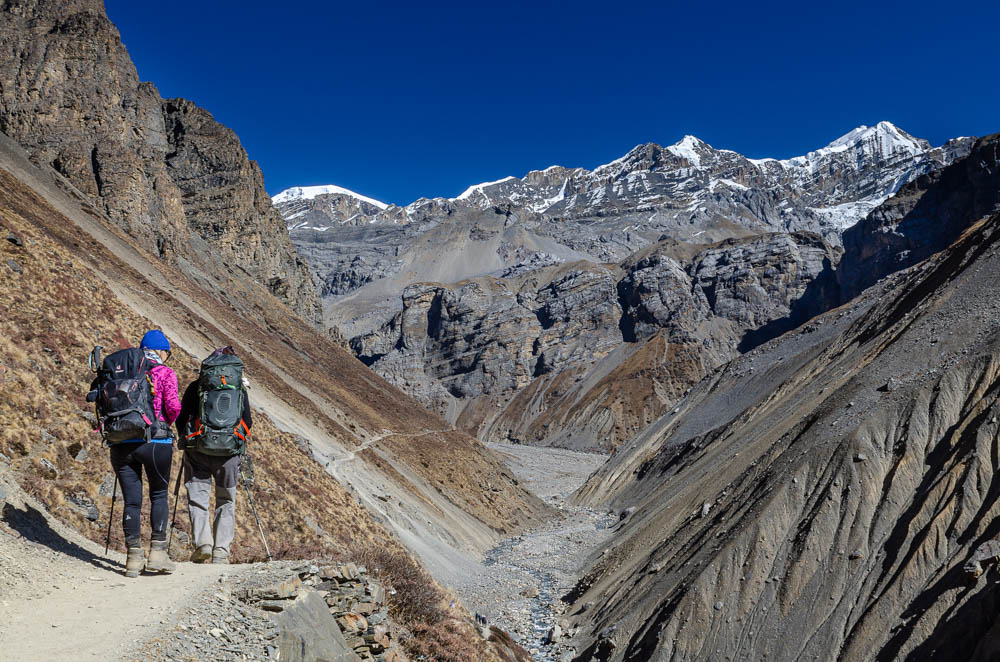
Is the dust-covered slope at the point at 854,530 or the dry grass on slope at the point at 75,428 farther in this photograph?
the dust-covered slope at the point at 854,530

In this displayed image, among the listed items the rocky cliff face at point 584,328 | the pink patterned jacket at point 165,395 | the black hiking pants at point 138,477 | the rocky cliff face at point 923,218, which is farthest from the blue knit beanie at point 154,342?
the rocky cliff face at point 923,218

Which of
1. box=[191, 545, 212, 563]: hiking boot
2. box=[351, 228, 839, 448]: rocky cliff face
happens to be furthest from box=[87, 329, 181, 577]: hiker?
box=[351, 228, 839, 448]: rocky cliff face

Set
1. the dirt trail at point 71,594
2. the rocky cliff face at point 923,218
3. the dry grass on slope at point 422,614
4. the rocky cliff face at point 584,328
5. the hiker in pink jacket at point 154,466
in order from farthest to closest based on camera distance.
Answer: the rocky cliff face at point 584,328 < the rocky cliff face at point 923,218 < the dry grass on slope at point 422,614 < the hiker in pink jacket at point 154,466 < the dirt trail at point 71,594

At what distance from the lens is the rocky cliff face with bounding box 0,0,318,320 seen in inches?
2313

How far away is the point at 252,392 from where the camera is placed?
120 ft

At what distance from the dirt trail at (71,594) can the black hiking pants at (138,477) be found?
2.05 feet

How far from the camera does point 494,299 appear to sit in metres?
198

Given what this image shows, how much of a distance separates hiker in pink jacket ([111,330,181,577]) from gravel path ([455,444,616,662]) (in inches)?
731

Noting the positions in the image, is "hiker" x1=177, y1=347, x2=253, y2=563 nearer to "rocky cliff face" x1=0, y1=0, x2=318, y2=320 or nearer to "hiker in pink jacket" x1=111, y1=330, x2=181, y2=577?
"hiker in pink jacket" x1=111, y1=330, x2=181, y2=577

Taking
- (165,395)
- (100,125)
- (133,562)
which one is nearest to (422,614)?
(133,562)

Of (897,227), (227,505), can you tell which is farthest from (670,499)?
(897,227)

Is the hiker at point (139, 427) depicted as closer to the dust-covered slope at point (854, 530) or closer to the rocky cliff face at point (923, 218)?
the dust-covered slope at point (854, 530)

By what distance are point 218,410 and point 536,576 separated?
98.8 feet

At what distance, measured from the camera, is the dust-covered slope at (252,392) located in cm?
1379
